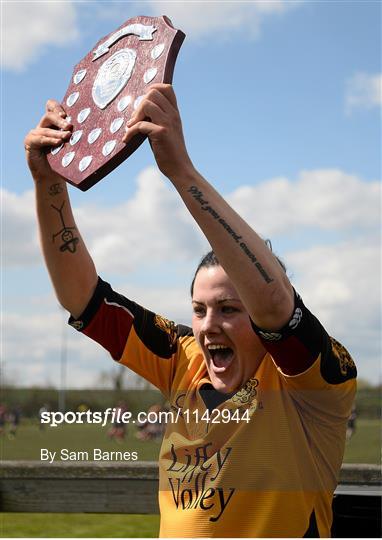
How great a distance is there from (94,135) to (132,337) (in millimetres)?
749

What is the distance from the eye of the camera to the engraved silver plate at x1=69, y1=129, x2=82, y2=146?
7.70ft

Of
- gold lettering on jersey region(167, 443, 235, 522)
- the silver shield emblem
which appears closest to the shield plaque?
the silver shield emblem

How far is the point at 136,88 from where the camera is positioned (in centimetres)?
225

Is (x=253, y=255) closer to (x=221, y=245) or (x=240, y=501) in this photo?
(x=221, y=245)

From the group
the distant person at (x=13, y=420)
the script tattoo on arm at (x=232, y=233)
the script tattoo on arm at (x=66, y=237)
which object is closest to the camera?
the script tattoo on arm at (x=232, y=233)

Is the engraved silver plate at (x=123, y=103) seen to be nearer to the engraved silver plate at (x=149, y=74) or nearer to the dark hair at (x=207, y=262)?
the engraved silver plate at (x=149, y=74)

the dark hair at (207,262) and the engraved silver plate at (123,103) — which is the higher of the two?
the engraved silver plate at (123,103)

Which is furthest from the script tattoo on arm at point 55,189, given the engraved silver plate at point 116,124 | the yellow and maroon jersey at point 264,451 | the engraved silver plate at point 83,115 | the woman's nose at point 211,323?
the yellow and maroon jersey at point 264,451

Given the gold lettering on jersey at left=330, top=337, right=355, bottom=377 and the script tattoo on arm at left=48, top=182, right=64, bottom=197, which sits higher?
the script tattoo on arm at left=48, top=182, right=64, bottom=197

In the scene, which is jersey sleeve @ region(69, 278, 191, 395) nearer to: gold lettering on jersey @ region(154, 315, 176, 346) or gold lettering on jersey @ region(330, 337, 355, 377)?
gold lettering on jersey @ region(154, 315, 176, 346)

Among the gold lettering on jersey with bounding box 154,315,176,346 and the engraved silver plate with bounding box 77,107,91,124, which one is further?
the gold lettering on jersey with bounding box 154,315,176,346

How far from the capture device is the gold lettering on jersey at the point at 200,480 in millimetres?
2309

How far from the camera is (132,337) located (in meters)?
2.71

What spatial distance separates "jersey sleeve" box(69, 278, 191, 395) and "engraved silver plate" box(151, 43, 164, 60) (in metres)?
0.82
